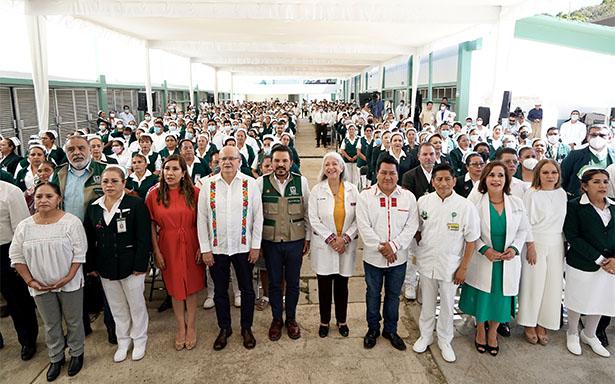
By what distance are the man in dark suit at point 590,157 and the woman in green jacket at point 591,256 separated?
6.60 ft

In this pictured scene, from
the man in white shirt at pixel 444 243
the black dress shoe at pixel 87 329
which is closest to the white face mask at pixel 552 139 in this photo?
the man in white shirt at pixel 444 243

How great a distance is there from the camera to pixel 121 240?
3354 millimetres

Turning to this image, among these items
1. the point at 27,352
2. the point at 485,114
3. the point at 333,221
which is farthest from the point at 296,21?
the point at 27,352

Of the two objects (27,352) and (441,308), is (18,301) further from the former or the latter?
(441,308)

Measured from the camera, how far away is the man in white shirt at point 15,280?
349cm

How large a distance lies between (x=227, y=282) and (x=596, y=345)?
334 centimetres

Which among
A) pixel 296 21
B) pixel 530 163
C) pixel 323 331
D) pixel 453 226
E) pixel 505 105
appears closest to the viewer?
pixel 453 226

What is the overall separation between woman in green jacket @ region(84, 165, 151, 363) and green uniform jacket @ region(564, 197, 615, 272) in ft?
12.0

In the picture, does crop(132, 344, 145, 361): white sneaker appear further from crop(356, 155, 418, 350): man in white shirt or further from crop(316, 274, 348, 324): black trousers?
crop(356, 155, 418, 350): man in white shirt

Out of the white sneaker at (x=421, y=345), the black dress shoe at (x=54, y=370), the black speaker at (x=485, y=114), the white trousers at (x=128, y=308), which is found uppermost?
the black speaker at (x=485, y=114)

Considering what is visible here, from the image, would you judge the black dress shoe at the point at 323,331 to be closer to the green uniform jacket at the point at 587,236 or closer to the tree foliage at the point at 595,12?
the green uniform jacket at the point at 587,236

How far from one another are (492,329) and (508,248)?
0.78 meters

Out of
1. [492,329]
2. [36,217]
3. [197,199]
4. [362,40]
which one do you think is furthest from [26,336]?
[362,40]

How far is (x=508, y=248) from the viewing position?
343 centimetres
